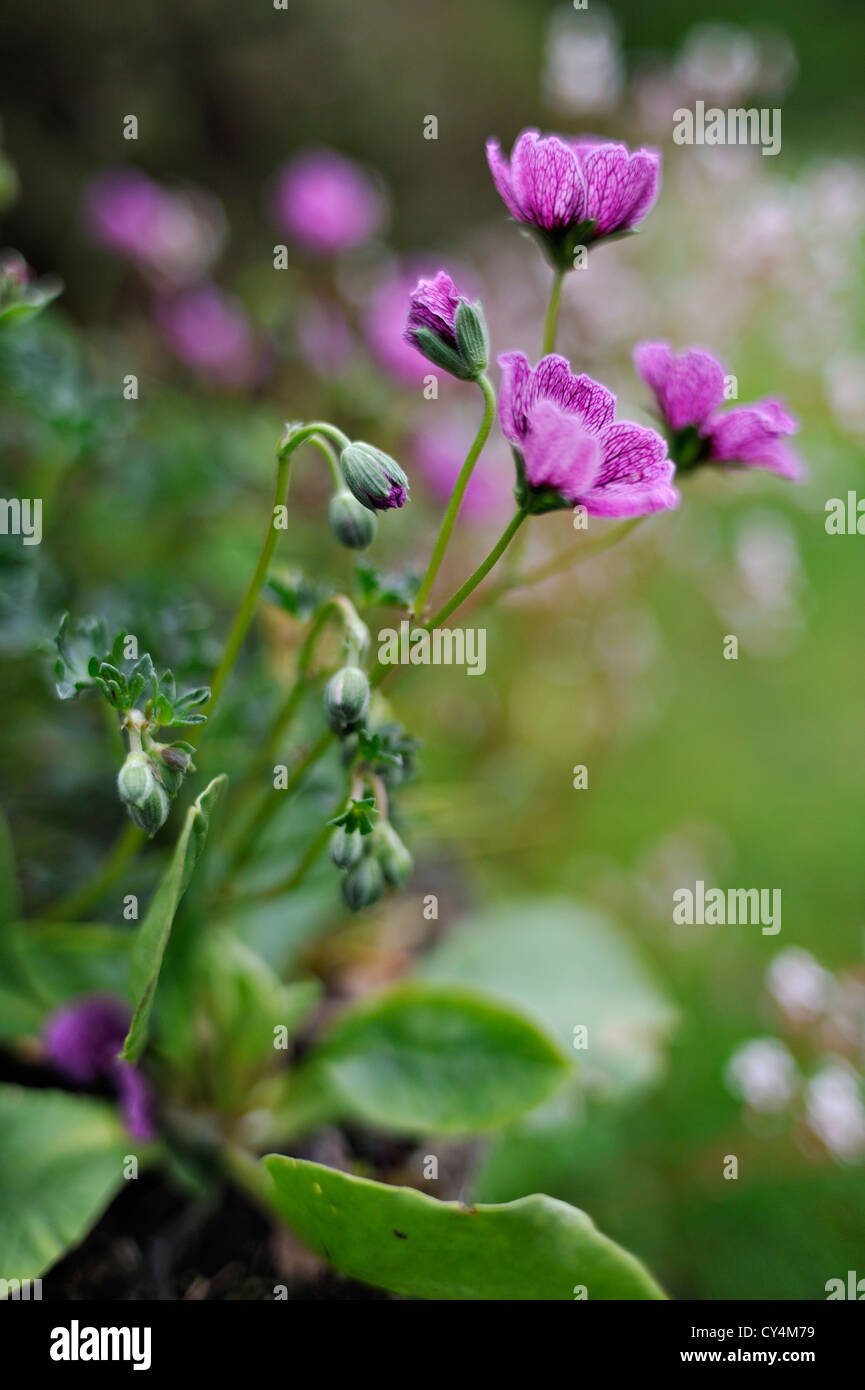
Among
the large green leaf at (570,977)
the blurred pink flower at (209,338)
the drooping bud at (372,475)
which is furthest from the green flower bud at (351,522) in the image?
the blurred pink flower at (209,338)

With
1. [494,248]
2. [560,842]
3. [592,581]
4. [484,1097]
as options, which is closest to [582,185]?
[484,1097]

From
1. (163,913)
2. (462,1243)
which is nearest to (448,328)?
(163,913)

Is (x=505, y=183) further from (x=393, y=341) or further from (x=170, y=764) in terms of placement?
(x=393, y=341)

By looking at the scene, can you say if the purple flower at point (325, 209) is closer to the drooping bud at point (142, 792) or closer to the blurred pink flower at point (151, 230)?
the blurred pink flower at point (151, 230)

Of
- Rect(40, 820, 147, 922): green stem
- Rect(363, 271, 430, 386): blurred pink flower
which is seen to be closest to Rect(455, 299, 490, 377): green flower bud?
Rect(40, 820, 147, 922): green stem

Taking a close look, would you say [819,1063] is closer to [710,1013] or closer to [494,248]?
[710,1013]
